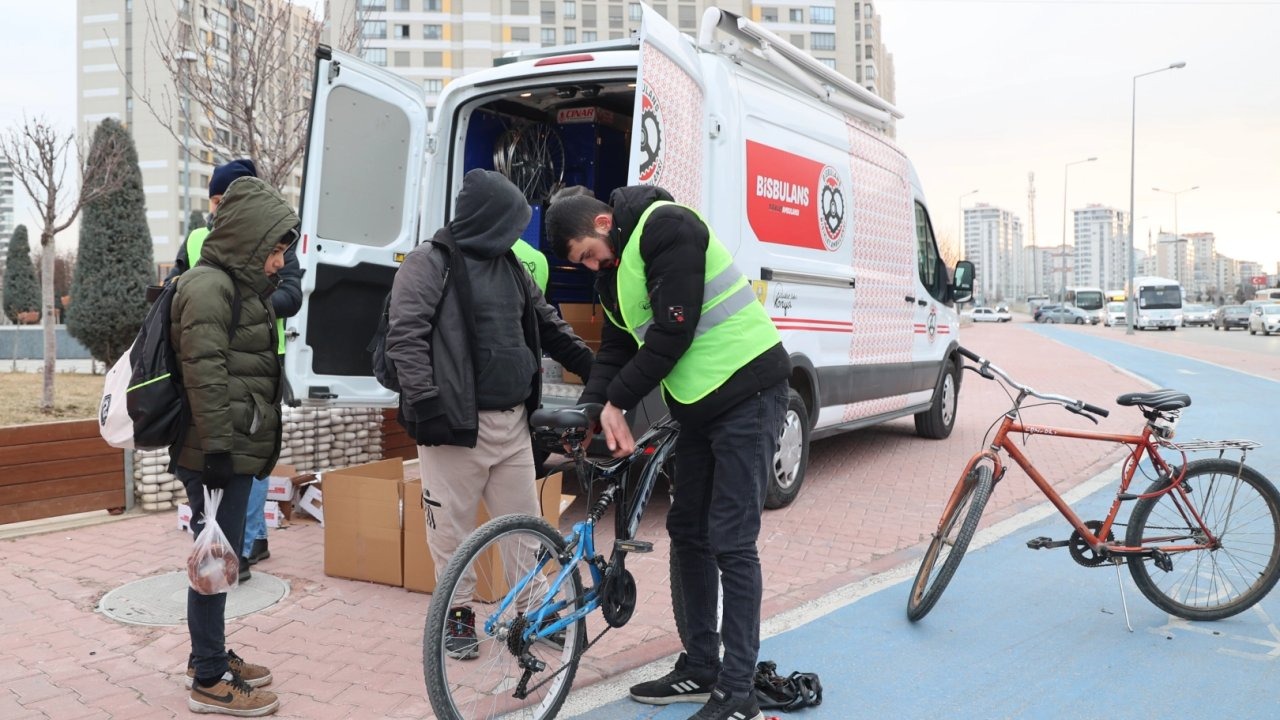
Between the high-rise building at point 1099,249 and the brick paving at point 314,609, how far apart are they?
5061 inches

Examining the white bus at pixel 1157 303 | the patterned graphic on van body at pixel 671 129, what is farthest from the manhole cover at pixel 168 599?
the white bus at pixel 1157 303

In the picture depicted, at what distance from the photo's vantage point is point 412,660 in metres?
3.82

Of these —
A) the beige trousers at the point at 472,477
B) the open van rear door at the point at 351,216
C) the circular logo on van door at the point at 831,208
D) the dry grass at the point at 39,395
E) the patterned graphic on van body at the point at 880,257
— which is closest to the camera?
the beige trousers at the point at 472,477

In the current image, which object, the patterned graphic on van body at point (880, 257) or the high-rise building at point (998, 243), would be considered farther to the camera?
the high-rise building at point (998, 243)

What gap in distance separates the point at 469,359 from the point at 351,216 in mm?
2276

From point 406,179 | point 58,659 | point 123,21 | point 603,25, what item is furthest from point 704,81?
point 123,21

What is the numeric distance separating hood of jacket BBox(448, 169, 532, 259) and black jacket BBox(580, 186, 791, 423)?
55 cm

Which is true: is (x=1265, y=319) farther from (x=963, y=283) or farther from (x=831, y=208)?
(x=831, y=208)

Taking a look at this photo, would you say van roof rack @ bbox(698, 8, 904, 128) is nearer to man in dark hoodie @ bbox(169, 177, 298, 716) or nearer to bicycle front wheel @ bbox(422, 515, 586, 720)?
man in dark hoodie @ bbox(169, 177, 298, 716)

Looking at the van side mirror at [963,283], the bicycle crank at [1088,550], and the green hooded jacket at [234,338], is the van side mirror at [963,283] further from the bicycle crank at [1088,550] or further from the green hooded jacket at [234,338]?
the green hooded jacket at [234,338]

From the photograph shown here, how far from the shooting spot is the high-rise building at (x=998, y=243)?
12481cm

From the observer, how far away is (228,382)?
3.20 metres

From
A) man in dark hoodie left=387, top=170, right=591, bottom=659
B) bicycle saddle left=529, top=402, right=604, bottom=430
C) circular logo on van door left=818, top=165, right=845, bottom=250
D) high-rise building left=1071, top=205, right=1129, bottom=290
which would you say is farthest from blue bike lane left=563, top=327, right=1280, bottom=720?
high-rise building left=1071, top=205, right=1129, bottom=290

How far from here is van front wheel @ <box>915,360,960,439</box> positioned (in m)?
9.50
